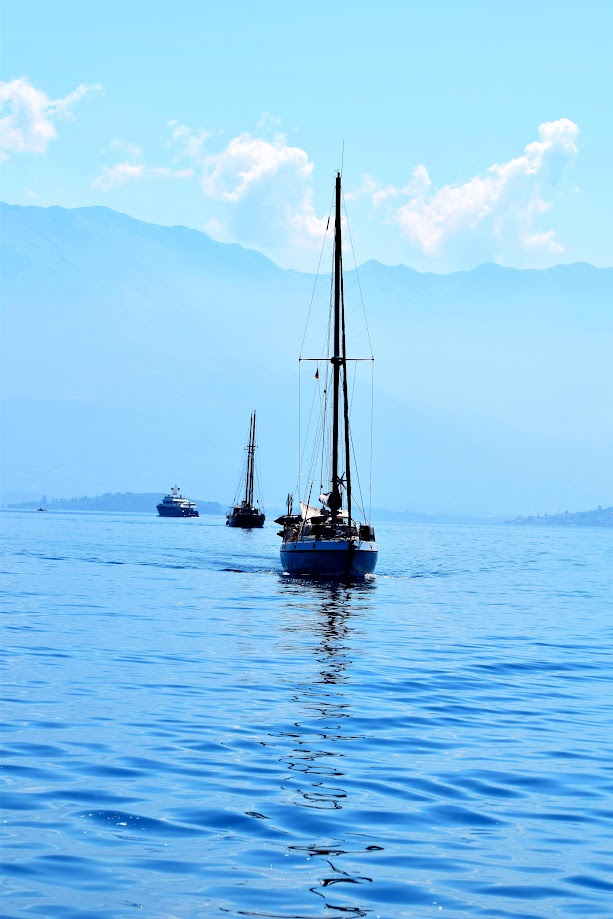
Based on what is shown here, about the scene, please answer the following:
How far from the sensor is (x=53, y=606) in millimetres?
42094

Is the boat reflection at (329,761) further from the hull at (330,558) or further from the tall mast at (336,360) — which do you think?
the tall mast at (336,360)

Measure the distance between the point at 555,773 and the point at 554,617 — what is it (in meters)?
30.7

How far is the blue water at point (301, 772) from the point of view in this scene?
434 inches

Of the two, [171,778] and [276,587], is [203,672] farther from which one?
[276,587]

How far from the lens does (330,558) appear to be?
57.7m

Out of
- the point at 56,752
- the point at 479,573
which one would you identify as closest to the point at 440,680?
the point at 56,752

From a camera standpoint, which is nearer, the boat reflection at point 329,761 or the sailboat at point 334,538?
the boat reflection at point 329,761

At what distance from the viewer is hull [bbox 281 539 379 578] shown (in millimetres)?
57531

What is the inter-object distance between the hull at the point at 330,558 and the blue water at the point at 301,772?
2029 centimetres

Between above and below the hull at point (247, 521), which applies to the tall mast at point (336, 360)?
above

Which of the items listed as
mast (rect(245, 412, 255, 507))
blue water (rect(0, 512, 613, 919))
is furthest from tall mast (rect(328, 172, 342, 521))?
mast (rect(245, 412, 255, 507))

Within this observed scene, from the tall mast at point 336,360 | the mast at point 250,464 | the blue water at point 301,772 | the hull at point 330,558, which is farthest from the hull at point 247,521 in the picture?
the blue water at point 301,772

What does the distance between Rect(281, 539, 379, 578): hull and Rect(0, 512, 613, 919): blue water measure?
66.6 ft

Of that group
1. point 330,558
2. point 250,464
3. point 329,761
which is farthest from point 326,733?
point 250,464
